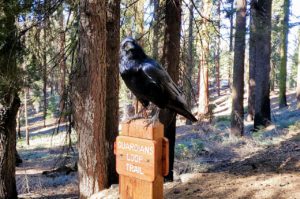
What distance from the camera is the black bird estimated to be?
3213 mm

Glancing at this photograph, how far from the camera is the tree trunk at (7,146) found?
305 inches

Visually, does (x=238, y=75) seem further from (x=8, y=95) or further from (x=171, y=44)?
(x=8, y=95)

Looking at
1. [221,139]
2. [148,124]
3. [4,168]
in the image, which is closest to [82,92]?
[148,124]

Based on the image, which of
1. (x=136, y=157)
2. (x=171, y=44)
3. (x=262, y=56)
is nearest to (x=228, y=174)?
(x=171, y=44)

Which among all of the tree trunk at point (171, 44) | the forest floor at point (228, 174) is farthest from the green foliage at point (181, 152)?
the tree trunk at point (171, 44)

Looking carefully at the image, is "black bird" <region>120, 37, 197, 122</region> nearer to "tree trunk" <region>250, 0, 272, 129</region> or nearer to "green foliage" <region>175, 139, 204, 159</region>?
"green foliage" <region>175, 139, 204, 159</region>

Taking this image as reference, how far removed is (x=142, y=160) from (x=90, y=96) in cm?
273

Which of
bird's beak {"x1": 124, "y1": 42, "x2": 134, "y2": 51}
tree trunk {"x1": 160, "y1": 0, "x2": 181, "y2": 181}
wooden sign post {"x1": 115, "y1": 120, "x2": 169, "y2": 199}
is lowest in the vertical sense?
wooden sign post {"x1": 115, "y1": 120, "x2": 169, "y2": 199}

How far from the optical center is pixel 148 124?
2924 millimetres

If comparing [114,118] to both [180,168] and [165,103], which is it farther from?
[165,103]

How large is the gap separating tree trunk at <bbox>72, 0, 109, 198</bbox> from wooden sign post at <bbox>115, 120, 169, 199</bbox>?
2404 mm

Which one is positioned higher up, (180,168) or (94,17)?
(94,17)

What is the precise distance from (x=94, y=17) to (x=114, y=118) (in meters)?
1.94

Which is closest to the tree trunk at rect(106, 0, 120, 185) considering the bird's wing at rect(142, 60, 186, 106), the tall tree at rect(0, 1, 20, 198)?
the tall tree at rect(0, 1, 20, 198)
